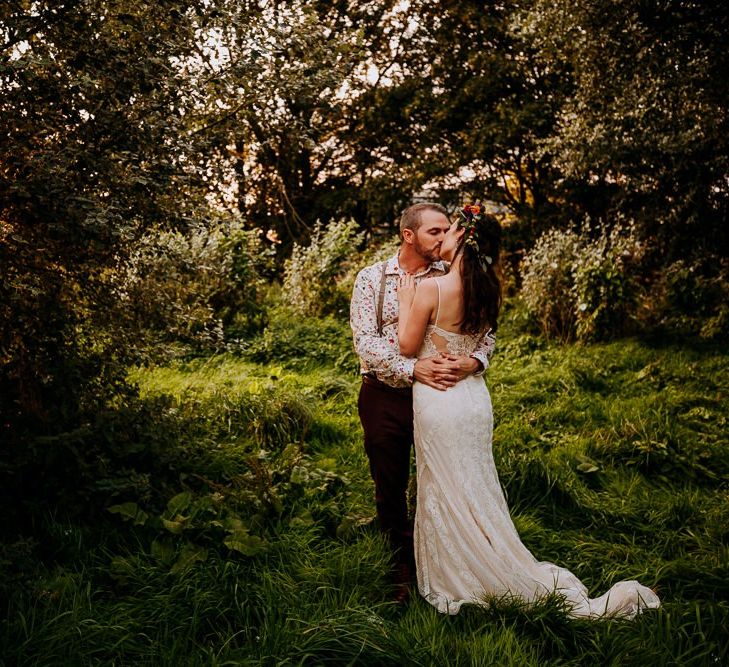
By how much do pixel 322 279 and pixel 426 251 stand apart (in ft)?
24.3

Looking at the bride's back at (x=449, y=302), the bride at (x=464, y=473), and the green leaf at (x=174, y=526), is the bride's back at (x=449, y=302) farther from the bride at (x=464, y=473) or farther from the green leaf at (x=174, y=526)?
the green leaf at (x=174, y=526)

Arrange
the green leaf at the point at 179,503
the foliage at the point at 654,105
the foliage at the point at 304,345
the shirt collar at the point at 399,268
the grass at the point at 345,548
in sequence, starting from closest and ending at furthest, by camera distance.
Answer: the grass at the point at 345,548
the shirt collar at the point at 399,268
the green leaf at the point at 179,503
the foliage at the point at 654,105
the foliage at the point at 304,345

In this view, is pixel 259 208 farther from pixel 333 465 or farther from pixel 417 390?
pixel 417 390

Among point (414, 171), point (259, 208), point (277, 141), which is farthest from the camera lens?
point (259, 208)

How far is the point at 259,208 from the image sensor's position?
15945mm

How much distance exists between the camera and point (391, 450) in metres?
3.55

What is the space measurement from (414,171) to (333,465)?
9564mm

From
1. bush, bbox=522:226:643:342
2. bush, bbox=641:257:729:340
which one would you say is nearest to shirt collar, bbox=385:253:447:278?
bush, bbox=522:226:643:342

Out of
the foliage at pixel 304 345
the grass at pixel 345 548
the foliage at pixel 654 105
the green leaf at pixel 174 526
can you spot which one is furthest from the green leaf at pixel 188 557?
the foliage at pixel 654 105

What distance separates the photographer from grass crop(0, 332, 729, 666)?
2.75 metres

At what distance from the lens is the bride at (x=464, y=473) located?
3.20 meters

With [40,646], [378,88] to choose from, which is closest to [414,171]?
[378,88]

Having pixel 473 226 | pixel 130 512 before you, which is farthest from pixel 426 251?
pixel 130 512

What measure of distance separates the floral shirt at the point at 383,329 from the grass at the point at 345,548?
3.65ft
